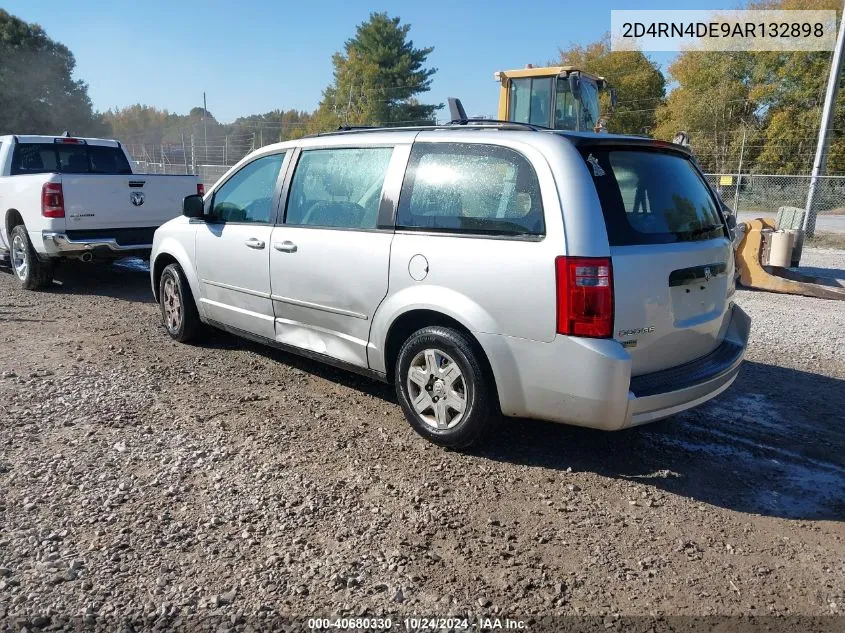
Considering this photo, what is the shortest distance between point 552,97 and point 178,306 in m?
9.42

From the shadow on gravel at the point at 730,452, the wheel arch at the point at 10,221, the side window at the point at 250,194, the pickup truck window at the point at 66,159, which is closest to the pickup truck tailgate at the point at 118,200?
the wheel arch at the point at 10,221

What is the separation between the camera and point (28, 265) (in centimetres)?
867

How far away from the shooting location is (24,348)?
19.8 feet

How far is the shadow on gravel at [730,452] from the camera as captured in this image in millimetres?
3576

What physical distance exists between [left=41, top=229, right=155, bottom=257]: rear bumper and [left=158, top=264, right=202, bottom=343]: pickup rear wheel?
235 centimetres

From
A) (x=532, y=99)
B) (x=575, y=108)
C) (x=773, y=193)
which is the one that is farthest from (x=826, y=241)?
(x=773, y=193)

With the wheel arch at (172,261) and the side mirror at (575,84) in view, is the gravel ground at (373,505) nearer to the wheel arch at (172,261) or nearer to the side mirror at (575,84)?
the wheel arch at (172,261)

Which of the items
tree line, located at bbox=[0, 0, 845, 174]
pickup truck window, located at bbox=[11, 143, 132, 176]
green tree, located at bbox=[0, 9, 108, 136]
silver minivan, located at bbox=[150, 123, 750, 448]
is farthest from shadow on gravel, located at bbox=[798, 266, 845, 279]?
green tree, located at bbox=[0, 9, 108, 136]

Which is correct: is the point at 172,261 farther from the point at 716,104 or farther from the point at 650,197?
the point at 716,104

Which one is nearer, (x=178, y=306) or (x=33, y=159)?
(x=178, y=306)

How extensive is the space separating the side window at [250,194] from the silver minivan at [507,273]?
21cm

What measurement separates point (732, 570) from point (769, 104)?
144 feet

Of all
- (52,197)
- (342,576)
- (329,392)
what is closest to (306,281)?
(329,392)

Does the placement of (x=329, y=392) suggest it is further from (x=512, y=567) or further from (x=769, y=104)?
(x=769, y=104)
